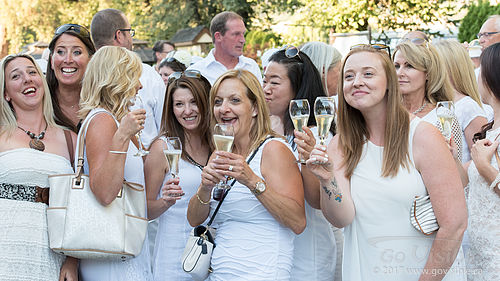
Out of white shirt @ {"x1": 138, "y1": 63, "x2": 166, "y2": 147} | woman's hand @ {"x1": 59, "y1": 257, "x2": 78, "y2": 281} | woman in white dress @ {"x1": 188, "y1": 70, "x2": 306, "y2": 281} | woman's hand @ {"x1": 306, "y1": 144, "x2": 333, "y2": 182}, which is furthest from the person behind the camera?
white shirt @ {"x1": 138, "y1": 63, "x2": 166, "y2": 147}

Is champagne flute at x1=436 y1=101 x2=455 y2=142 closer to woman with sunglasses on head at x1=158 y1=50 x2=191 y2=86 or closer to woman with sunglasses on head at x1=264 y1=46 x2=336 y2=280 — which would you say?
woman with sunglasses on head at x1=264 y1=46 x2=336 y2=280

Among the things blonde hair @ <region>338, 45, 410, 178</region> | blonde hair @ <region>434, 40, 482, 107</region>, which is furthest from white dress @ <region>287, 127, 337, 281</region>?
blonde hair @ <region>434, 40, 482, 107</region>

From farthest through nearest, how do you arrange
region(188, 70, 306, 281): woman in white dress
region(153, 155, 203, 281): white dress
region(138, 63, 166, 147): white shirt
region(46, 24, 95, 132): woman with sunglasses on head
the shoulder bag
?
1. region(138, 63, 166, 147): white shirt
2. region(46, 24, 95, 132): woman with sunglasses on head
3. region(153, 155, 203, 281): white dress
4. the shoulder bag
5. region(188, 70, 306, 281): woman in white dress

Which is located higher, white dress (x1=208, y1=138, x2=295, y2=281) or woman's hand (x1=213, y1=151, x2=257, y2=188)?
woman's hand (x1=213, y1=151, x2=257, y2=188)

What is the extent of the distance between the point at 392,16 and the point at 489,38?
14.6 m

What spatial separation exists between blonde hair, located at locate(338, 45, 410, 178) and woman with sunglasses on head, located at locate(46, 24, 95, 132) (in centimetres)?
204

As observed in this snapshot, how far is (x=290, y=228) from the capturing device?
3367mm

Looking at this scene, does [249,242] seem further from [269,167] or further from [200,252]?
[269,167]

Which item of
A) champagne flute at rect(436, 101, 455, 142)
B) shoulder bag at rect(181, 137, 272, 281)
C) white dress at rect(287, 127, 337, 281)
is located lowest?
white dress at rect(287, 127, 337, 281)

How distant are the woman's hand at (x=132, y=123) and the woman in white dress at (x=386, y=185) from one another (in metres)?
1.12

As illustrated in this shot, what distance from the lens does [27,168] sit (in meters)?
3.55

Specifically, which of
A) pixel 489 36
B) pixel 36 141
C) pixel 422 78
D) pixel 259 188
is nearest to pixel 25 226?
pixel 36 141

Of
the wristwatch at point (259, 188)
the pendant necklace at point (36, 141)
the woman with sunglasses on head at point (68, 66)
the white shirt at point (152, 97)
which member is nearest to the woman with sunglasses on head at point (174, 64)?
the white shirt at point (152, 97)

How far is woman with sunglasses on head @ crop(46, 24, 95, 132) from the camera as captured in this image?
429cm
